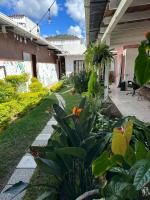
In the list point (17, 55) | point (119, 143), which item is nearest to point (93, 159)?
point (119, 143)

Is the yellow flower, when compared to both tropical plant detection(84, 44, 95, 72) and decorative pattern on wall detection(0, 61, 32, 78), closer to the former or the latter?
tropical plant detection(84, 44, 95, 72)

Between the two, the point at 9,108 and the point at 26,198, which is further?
the point at 9,108

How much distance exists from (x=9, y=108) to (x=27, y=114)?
2.63 ft

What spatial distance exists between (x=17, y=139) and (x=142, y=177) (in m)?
4.86

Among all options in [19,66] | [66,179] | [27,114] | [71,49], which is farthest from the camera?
[71,49]

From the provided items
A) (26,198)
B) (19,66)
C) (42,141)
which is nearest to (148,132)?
(26,198)

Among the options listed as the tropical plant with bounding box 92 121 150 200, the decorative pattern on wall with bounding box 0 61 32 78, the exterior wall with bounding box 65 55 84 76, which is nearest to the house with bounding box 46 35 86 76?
the exterior wall with bounding box 65 55 84 76

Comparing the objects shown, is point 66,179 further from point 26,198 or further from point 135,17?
point 135,17

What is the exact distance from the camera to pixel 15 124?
23.9ft

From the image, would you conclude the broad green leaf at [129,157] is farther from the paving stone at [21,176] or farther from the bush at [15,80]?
the bush at [15,80]

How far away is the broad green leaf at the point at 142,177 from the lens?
1296 millimetres

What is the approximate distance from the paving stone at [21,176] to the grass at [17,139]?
0.33 ft

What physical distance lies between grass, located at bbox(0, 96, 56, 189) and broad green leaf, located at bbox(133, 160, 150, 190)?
112 inches

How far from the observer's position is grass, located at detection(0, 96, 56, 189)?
14.1 feet
